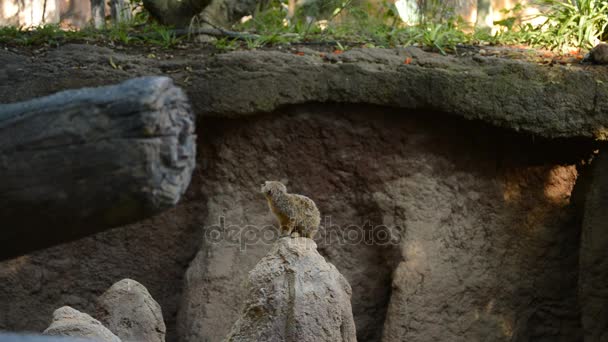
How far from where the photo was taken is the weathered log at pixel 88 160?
181 centimetres

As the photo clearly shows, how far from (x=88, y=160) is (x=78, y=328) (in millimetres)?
2760

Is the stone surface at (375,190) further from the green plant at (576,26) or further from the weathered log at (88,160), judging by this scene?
the weathered log at (88,160)

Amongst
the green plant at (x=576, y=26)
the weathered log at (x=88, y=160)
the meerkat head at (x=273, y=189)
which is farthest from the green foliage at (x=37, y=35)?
the weathered log at (x=88, y=160)

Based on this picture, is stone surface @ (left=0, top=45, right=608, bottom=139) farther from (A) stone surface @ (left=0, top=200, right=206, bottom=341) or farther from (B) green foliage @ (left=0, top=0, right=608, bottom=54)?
(A) stone surface @ (left=0, top=200, right=206, bottom=341)

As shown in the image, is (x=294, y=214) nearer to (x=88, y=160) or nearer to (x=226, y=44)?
(x=226, y=44)

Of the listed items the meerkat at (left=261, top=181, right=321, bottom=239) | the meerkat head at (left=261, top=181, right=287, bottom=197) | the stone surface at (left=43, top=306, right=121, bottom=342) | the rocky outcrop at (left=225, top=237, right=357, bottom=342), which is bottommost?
the stone surface at (left=43, top=306, right=121, bottom=342)

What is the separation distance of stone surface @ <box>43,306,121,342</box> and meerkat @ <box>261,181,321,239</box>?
96 centimetres

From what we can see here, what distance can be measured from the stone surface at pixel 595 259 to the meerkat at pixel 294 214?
9.06 ft

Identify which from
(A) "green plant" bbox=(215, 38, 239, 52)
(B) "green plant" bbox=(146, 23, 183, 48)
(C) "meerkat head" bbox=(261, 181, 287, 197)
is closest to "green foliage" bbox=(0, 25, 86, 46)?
(B) "green plant" bbox=(146, 23, 183, 48)

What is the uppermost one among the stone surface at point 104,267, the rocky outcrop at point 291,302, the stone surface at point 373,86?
the stone surface at point 373,86

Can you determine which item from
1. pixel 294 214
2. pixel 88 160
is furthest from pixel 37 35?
pixel 88 160

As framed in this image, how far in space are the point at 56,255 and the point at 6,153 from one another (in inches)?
209

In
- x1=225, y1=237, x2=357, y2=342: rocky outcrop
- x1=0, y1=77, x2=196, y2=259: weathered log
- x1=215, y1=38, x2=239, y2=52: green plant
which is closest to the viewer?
x1=0, y1=77, x2=196, y2=259: weathered log

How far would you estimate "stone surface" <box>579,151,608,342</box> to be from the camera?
6.70 metres
